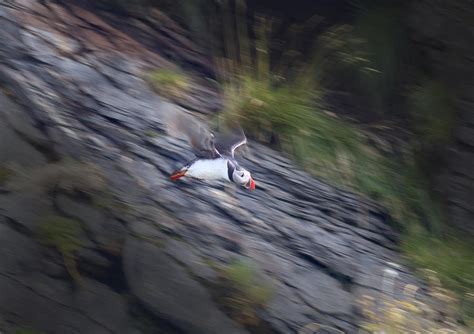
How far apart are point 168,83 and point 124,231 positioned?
1.04 metres

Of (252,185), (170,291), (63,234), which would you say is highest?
(252,185)

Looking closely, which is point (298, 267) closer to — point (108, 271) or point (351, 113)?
point (108, 271)

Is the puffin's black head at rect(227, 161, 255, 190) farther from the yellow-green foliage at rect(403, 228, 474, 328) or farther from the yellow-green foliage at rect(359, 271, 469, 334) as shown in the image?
the yellow-green foliage at rect(403, 228, 474, 328)

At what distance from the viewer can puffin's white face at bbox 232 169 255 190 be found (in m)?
4.56

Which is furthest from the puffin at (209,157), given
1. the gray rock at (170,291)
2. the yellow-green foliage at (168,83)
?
the gray rock at (170,291)

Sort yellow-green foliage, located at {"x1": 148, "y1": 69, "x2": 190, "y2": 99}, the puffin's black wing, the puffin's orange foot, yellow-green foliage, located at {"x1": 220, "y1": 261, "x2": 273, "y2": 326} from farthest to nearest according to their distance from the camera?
yellow-green foliage, located at {"x1": 148, "y1": 69, "x2": 190, "y2": 99}, the puffin's black wing, the puffin's orange foot, yellow-green foliage, located at {"x1": 220, "y1": 261, "x2": 273, "y2": 326}

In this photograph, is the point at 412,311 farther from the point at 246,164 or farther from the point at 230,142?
the point at 230,142

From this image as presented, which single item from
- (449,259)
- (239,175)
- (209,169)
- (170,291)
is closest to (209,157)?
(209,169)

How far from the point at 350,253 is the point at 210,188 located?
0.80m

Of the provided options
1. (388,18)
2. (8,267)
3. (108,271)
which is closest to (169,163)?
(108,271)

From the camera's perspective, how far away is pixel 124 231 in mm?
4262

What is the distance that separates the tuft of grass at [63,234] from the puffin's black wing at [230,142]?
88 centimetres

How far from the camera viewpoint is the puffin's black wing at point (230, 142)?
4676mm

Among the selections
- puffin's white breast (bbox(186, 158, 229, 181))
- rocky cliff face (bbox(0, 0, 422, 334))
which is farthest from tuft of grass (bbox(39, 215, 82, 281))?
puffin's white breast (bbox(186, 158, 229, 181))
